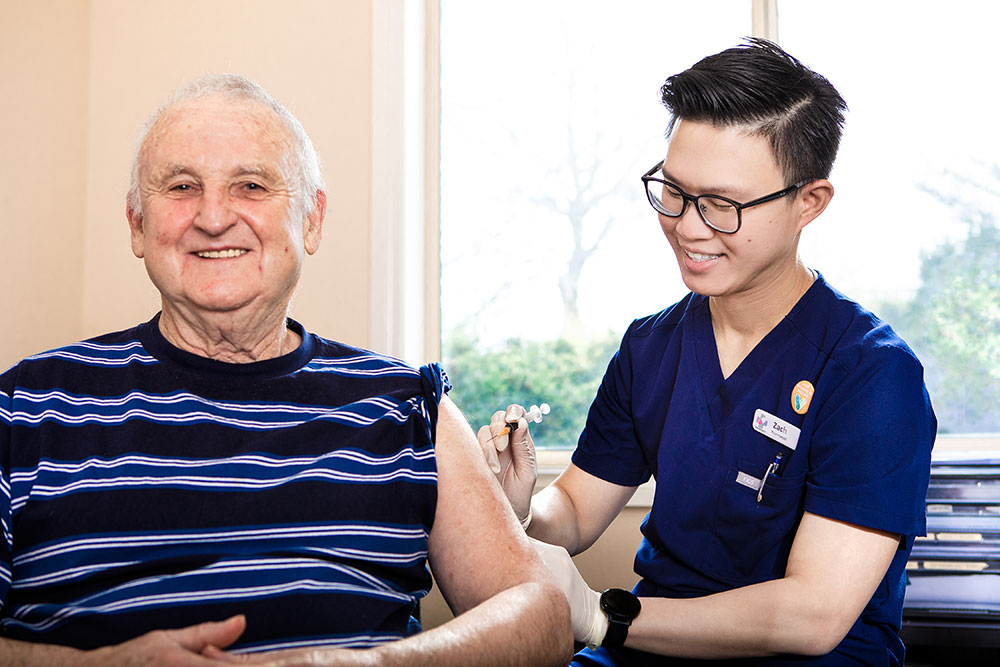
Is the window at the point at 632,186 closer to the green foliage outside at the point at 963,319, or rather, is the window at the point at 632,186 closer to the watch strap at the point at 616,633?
the green foliage outside at the point at 963,319

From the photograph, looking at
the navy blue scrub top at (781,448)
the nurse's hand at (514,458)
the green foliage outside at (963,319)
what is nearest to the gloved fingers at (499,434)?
the nurse's hand at (514,458)

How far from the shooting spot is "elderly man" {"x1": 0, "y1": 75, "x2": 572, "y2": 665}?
3.72 feet

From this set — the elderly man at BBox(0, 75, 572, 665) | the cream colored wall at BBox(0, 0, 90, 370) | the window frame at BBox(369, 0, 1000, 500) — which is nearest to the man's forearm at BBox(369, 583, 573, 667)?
the elderly man at BBox(0, 75, 572, 665)

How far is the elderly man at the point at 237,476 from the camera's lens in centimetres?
113

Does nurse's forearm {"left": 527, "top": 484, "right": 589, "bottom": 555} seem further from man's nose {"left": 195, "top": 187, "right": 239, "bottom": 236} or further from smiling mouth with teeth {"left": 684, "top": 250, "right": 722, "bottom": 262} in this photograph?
man's nose {"left": 195, "top": 187, "right": 239, "bottom": 236}

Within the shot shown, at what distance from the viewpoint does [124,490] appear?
1161 mm

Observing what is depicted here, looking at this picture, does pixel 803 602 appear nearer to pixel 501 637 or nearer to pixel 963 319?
pixel 501 637

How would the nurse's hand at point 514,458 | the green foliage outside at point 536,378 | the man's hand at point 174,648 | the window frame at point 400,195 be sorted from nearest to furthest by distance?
1. the man's hand at point 174,648
2. the nurse's hand at point 514,458
3. the window frame at point 400,195
4. the green foliage outside at point 536,378

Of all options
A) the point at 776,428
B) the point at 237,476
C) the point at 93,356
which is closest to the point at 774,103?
the point at 776,428

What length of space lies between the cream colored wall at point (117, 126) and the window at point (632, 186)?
353mm

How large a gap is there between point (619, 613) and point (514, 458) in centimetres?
37

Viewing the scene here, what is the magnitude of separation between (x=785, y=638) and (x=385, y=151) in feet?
5.25

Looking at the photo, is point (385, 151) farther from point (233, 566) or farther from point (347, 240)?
point (233, 566)

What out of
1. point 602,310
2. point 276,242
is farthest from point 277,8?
point 276,242
